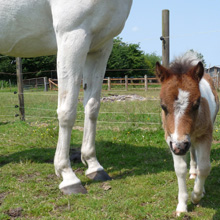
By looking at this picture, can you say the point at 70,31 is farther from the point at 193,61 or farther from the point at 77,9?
the point at 193,61

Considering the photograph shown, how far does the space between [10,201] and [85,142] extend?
1282 mm

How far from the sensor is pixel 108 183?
3.54 m

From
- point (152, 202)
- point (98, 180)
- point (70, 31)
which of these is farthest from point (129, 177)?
point (70, 31)

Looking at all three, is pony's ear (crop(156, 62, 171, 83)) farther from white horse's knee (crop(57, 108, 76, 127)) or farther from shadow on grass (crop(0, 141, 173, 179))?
shadow on grass (crop(0, 141, 173, 179))

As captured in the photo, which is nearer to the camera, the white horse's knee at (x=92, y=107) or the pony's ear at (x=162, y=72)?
the pony's ear at (x=162, y=72)

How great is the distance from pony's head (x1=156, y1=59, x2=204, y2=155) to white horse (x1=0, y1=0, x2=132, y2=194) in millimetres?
1151

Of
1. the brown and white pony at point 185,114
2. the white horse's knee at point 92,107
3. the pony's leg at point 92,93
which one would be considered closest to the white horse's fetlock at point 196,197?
the brown and white pony at point 185,114

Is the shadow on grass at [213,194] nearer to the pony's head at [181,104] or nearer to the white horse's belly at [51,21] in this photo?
the pony's head at [181,104]

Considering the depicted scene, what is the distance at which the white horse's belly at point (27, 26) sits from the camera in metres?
3.42

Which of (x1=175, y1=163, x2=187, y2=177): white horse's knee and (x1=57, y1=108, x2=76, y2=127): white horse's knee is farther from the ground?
(x1=57, y1=108, x2=76, y2=127): white horse's knee

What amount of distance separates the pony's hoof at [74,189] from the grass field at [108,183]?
0.06 metres

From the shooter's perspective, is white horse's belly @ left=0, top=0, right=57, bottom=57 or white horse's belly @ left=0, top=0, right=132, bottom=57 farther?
white horse's belly @ left=0, top=0, right=57, bottom=57

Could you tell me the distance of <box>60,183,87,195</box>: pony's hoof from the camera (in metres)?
3.23

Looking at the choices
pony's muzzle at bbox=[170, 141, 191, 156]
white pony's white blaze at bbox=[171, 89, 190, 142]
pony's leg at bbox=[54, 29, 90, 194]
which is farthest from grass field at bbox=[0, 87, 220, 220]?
white pony's white blaze at bbox=[171, 89, 190, 142]
